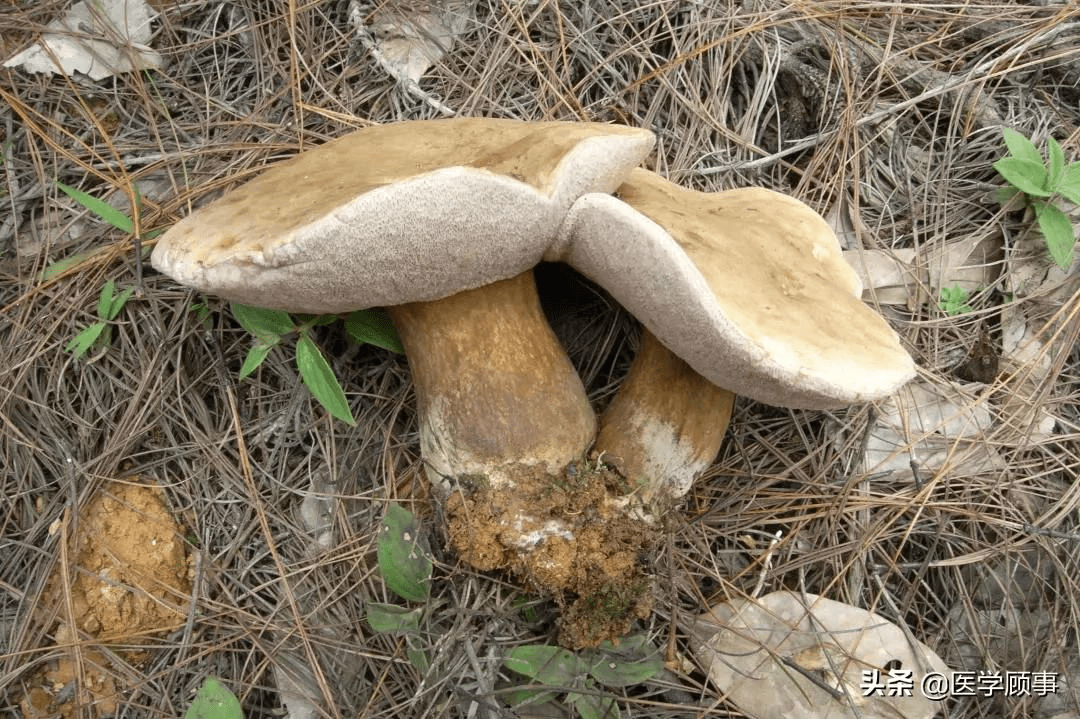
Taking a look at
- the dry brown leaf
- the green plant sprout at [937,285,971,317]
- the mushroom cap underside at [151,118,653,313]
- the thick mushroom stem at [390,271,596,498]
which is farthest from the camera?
the green plant sprout at [937,285,971,317]

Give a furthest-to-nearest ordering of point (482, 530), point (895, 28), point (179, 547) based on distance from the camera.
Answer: point (895, 28) < point (179, 547) < point (482, 530)

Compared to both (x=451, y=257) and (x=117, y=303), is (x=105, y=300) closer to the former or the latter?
(x=117, y=303)

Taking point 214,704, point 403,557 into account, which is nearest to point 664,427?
point 403,557

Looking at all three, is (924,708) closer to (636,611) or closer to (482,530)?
(636,611)

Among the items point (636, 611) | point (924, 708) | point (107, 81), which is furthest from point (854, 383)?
point (107, 81)

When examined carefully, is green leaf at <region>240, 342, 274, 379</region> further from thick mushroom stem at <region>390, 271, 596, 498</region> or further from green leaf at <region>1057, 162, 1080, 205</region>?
green leaf at <region>1057, 162, 1080, 205</region>

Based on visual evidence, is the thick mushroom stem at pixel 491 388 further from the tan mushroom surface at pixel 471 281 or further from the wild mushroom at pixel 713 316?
the wild mushroom at pixel 713 316

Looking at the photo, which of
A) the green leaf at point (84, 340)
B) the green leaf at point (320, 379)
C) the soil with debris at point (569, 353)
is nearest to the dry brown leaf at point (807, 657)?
the soil with debris at point (569, 353)

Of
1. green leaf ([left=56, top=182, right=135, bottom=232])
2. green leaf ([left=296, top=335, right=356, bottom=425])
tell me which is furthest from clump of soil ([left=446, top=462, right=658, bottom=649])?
green leaf ([left=56, top=182, right=135, bottom=232])
